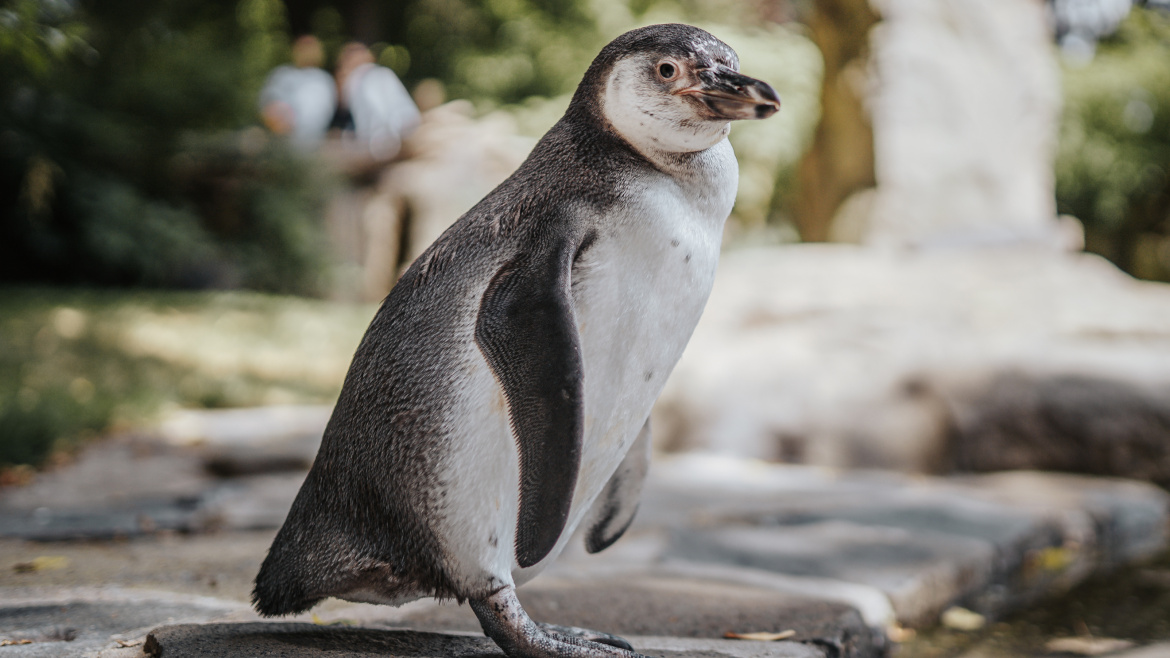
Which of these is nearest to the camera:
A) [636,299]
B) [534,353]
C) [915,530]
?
[534,353]

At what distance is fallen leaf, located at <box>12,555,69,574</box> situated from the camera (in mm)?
2127

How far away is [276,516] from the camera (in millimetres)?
2846

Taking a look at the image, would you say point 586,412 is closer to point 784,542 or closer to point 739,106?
point 739,106

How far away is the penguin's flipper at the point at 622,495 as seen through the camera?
5.79ft

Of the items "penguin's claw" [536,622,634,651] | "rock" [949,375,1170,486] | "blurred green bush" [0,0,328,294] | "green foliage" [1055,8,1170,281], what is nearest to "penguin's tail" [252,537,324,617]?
"penguin's claw" [536,622,634,651]

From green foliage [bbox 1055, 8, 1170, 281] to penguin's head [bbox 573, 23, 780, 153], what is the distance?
46.9ft

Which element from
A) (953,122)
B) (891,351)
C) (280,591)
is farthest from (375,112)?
(280,591)

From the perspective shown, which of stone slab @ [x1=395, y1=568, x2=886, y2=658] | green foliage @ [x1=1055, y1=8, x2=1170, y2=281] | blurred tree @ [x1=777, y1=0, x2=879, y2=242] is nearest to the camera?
stone slab @ [x1=395, y1=568, x2=886, y2=658]

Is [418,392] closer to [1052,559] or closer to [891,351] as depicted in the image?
[1052,559]

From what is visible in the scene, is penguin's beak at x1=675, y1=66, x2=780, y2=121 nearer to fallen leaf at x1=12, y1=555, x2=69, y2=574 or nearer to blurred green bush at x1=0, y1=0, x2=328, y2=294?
fallen leaf at x1=12, y1=555, x2=69, y2=574

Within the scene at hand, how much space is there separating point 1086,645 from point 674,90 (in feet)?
5.74

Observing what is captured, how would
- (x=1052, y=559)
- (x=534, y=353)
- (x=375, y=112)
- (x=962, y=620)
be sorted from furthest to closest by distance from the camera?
(x=375, y=112) → (x=1052, y=559) → (x=962, y=620) → (x=534, y=353)

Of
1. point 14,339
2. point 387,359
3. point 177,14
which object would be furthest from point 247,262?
point 387,359

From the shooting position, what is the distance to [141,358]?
19.2 ft
